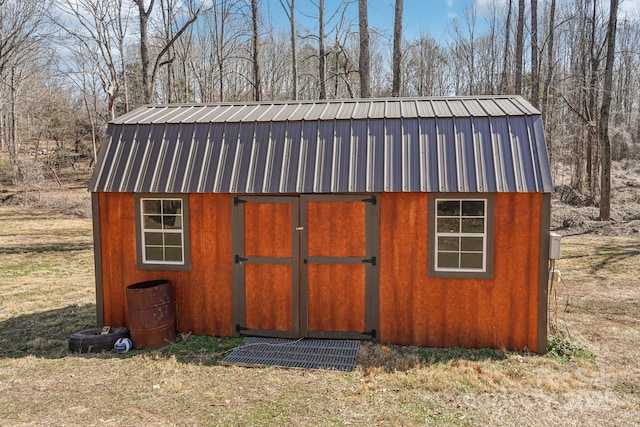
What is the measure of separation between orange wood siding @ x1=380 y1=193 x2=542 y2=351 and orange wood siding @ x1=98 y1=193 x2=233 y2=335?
2.30m

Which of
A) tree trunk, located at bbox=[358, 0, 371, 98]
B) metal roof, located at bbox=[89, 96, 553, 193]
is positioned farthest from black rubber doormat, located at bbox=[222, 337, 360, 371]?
tree trunk, located at bbox=[358, 0, 371, 98]

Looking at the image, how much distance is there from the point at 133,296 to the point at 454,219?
4461 mm

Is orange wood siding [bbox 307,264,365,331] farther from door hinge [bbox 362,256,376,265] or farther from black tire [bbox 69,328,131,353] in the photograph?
black tire [bbox 69,328,131,353]

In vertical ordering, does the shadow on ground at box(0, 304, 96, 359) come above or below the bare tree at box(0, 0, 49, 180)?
below

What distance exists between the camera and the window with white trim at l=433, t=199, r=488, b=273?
5801mm

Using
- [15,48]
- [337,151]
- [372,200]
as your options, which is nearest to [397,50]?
[337,151]

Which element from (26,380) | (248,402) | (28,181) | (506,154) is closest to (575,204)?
(506,154)

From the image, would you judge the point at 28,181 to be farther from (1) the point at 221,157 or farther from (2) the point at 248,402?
(2) the point at 248,402

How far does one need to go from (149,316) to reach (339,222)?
2.91 meters

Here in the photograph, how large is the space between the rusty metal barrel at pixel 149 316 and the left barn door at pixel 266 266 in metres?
0.98

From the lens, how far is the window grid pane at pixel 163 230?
255 inches

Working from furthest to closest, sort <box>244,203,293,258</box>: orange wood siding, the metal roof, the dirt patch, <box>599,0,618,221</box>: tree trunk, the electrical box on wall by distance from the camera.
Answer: <box>599,0,618,221</box>: tree trunk < the dirt patch < <box>244,203,293,258</box>: orange wood siding < the metal roof < the electrical box on wall

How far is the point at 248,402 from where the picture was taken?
459 centimetres

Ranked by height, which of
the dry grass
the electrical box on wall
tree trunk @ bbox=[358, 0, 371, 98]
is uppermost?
tree trunk @ bbox=[358, 0, 371, 98]
